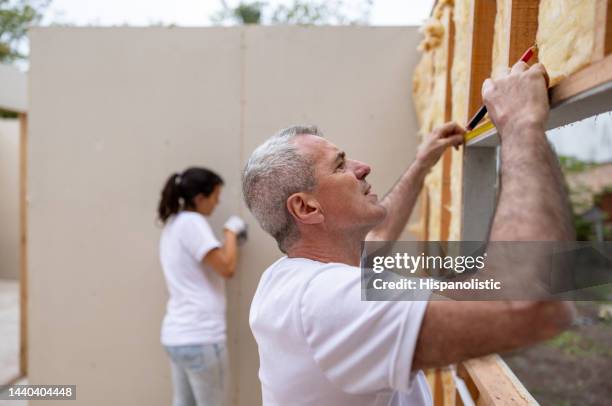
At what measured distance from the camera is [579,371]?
4.43 m

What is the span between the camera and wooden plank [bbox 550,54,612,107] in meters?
0.72

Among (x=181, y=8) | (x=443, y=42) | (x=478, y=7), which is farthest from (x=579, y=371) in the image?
(x=181, y=8)

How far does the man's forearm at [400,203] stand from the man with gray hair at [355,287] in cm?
48

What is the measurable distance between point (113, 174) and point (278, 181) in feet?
8.02

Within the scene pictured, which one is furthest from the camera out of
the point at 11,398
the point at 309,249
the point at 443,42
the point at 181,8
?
the point at 181,8

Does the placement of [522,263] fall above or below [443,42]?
below

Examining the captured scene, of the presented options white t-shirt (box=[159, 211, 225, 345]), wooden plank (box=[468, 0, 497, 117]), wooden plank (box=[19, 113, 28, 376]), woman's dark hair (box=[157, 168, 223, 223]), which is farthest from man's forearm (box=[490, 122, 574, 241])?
wooden plank (box=[19, 113, 28, 376])

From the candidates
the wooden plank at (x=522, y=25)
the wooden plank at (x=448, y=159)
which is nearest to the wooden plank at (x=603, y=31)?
the wooden plank at (x=522, y=25)

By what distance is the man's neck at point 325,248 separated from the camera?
3.75 feet

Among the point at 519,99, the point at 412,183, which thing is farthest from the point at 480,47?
the point at 519,99

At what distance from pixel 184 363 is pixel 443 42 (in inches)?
78.9

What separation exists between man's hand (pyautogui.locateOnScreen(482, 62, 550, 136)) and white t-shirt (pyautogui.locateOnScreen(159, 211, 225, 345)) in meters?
1.83

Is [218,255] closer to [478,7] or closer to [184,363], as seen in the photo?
[184,363]

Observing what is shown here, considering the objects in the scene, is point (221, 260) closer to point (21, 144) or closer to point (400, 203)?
point (400, 203)
